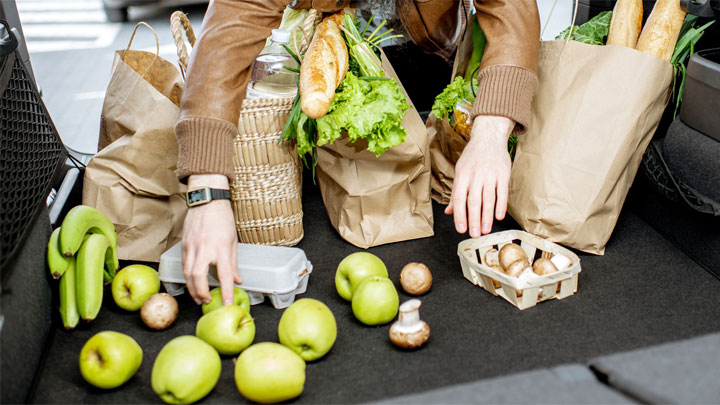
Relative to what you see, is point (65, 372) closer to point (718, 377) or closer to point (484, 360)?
point (484, 360)

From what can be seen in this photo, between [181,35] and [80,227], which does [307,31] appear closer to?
[181,35]

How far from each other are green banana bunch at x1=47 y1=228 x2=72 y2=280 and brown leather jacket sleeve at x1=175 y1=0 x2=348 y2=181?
0.31 metres

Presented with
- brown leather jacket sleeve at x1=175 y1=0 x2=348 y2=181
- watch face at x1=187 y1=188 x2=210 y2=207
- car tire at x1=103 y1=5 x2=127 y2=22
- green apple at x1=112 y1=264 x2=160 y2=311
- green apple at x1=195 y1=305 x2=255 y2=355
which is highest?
brown leather jacket sleeve at x1=175 y1=0 x2=348 y2=181

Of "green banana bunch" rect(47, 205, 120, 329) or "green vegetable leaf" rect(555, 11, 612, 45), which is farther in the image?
"green vegetable leaf" rect(555, 11, 612, 45)

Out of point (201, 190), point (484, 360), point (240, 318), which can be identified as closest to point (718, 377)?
point (484, 360)

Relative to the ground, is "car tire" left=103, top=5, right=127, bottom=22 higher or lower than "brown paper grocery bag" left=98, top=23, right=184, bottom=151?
lower

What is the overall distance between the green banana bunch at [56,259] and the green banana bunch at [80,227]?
0.02 meters

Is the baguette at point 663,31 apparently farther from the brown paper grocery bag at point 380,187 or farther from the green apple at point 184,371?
the green apple at point 184,371

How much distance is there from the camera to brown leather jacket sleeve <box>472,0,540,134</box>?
1.37 meters

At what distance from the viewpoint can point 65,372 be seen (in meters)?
1.20

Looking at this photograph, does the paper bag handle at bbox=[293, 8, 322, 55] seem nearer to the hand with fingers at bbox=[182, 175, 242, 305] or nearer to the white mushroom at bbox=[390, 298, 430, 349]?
the hand with fingers at bbox=[182, 175, 242, 305]

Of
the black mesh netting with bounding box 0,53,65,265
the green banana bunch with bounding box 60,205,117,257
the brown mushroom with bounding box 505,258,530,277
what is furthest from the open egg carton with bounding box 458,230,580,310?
the black mesh netting with bounding box 0,53,65,265

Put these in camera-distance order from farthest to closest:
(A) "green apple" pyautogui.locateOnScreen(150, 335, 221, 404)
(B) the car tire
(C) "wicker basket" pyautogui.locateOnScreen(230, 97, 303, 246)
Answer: (B) the car tire, (C) "wicker basket" pyautogui.locateOnScreen(230, 97, 303, 246), (A) "green apple" pyautogui.locateOnScreen(150, 335, 221, 404)

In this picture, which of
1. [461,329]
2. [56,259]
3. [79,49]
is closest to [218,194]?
[56,259]
